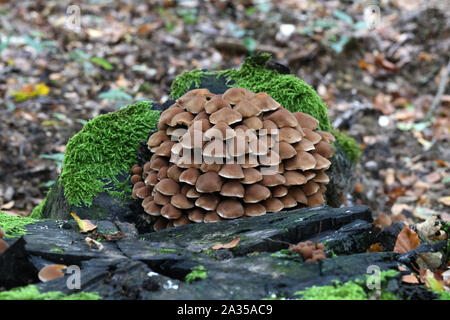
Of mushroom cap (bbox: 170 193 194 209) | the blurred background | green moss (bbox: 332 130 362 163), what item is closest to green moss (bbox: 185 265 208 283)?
mushroom cap (bbox: 170 193 194 209)

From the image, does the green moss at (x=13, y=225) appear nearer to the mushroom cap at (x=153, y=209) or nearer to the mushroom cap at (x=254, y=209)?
the mushroom cap at (x=153, y=209)

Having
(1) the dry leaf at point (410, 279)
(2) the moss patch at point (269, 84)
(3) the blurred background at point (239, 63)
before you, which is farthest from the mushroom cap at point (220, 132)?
(3) the blurred background at point (239, 63)

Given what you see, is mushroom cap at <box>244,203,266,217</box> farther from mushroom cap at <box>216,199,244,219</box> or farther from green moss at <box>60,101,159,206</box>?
green moss at <box>60,101,159,206</box>

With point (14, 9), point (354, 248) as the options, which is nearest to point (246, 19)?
point (14, 9)

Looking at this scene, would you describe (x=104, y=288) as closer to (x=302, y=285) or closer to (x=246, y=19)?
(x=302, y=285)

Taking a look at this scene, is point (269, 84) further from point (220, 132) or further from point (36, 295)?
point (36, 295)

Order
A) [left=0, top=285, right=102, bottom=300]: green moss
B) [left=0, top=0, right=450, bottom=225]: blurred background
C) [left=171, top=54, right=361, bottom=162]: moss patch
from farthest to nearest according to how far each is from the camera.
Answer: [left=0, top=0, right=450, bottom=225]: blurred background → [left=171, top=54, right=361, bottom=162]: moss patch → [left=0, top=285, right=102, bottom=300]: green moss
